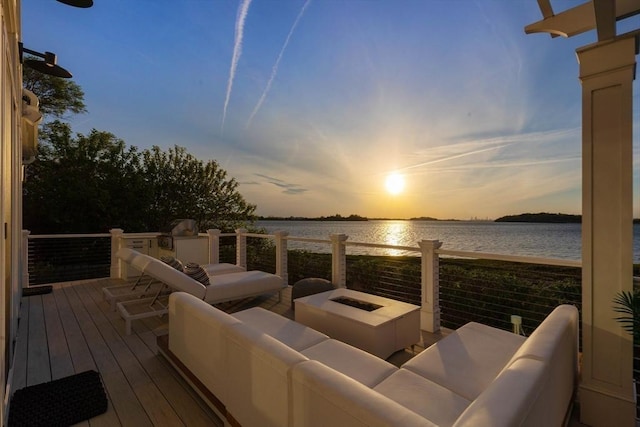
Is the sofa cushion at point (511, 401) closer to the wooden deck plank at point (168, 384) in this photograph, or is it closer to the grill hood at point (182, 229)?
Answer: the wooden deck plank at point (168, 384)

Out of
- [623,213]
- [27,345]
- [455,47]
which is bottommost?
[27,345]

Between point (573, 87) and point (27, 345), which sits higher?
point (573, 87)

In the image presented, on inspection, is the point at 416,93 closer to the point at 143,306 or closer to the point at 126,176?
the point at 143,306

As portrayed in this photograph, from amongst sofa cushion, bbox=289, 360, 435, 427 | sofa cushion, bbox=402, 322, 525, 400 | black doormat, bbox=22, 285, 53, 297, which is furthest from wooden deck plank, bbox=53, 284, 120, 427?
sofa cushion, bbox=402, 322, 525, 400

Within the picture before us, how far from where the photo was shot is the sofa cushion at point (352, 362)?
1655mm

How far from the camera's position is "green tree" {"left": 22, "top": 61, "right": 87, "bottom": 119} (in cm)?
1208

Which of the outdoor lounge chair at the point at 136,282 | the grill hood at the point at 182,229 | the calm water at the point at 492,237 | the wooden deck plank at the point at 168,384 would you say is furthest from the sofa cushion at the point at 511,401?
the calm water at the point at 492,237

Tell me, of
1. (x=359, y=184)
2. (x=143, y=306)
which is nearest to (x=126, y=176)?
(x=359, y=184)

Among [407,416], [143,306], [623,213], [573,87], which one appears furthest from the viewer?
[573,87]

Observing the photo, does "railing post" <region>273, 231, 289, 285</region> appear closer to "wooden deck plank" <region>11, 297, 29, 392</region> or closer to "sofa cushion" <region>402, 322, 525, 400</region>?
"wooden deck plank" <region>11, 297, 29, 392</region>

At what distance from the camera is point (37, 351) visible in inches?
114

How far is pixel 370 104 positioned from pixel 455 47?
2112 mm

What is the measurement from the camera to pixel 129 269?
6109 millimetres

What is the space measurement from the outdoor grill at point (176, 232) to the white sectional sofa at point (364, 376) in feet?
13.8
